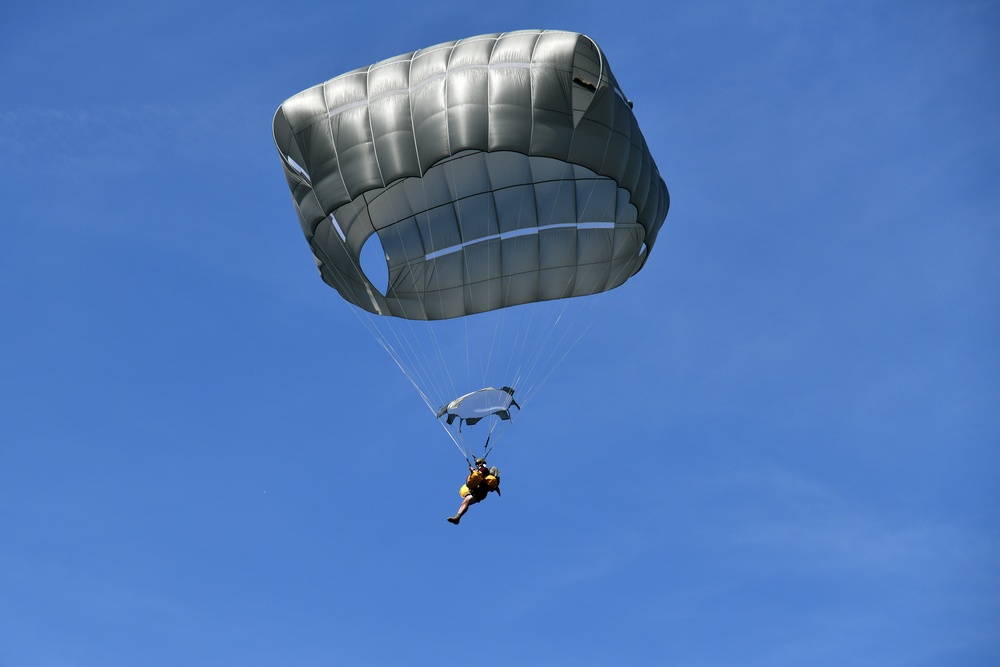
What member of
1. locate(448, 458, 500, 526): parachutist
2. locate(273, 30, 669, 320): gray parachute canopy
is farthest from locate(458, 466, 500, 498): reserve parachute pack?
locate(273, 30, 669, 320): gray parachute canopy

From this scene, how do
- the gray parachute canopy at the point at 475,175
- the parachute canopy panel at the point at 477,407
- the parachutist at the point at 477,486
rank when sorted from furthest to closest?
the parachute canopy panel at the point at 477,407 < the parachutist at the point at 477,486 < the gray parachute canopy at the point at 475,175

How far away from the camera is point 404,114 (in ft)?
75.7

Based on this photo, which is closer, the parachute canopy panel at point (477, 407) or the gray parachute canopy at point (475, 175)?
the gray parachute canopy at point (475, 175)

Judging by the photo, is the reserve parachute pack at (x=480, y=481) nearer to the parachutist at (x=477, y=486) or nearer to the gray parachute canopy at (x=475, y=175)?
the parachutist at (x=477, y=486)

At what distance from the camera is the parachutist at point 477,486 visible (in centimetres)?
2356

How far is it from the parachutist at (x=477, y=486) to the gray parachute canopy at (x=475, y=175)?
398 cm

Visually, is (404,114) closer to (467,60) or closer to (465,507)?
(467,60)

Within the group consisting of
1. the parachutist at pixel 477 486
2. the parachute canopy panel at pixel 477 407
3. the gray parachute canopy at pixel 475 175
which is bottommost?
the parachutist at pixel 477 486

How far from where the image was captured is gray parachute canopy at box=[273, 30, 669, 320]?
2264 centimetres

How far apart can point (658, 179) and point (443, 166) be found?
447 cm

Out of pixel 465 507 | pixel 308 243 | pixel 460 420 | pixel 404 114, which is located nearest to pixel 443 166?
pixel 404 114

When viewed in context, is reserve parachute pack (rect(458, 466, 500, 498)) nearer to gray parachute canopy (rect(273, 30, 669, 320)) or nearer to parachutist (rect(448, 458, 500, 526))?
parachutist (rect(448, 458, 500, 526))

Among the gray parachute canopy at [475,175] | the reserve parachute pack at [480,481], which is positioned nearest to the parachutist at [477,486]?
the reserve parachute pack at [480,481]

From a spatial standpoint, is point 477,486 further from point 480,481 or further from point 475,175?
point 475,175
